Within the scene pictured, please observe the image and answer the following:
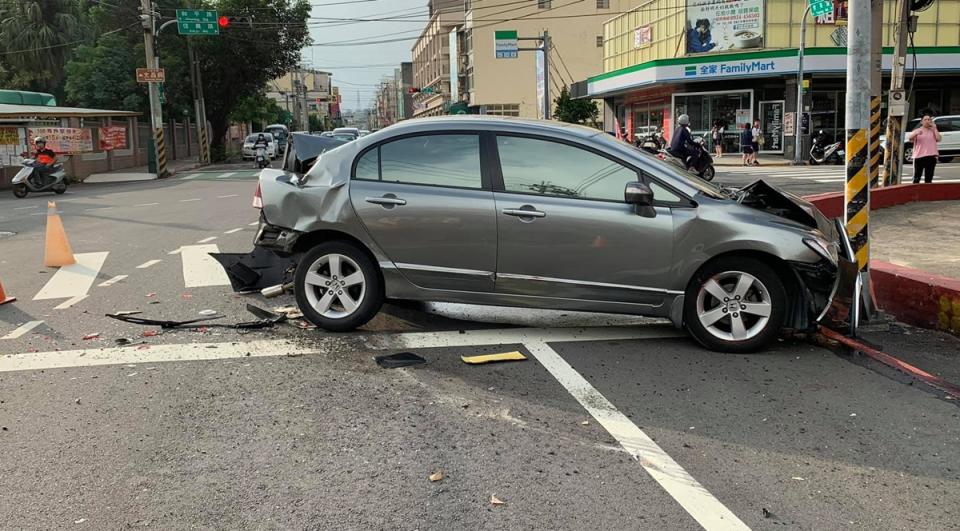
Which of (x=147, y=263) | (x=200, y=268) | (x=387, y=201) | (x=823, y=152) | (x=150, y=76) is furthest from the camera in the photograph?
(x=150, y=76)

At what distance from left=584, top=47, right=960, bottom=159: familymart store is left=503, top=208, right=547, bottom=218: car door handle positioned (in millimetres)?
26506

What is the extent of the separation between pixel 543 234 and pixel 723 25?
31.1 m

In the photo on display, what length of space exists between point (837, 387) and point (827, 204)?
7428mm

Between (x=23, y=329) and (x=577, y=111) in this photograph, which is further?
(x=577, y=111)

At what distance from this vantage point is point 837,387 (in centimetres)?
506

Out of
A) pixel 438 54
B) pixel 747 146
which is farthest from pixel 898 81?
pixel 438 54

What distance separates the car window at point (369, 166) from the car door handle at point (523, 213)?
115cm

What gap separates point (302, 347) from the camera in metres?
5.97

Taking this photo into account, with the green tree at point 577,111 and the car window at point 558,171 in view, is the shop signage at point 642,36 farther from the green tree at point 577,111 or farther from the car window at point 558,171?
the car window at point 558,171

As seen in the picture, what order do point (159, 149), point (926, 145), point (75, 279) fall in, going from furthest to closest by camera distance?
point (159, 149) → point (926, 145) → point (75, 279)

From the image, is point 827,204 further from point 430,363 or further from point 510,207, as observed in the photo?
point 430,363

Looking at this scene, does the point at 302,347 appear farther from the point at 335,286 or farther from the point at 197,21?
the point at 197,21

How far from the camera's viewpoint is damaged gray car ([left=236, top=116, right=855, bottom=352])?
5.68m

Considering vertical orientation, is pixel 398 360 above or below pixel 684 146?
below
